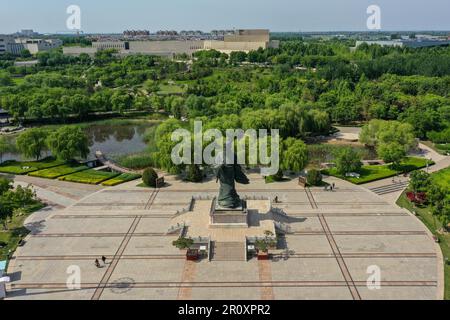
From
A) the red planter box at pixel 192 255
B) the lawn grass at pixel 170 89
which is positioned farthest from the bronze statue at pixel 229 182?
the lawn grass at pixel 170 89

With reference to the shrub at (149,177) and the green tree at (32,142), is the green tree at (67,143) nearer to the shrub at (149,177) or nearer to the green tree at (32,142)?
the green tree at (32,142)

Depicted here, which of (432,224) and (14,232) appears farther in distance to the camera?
(432,224)

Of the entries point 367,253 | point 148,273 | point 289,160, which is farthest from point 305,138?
point 148,273

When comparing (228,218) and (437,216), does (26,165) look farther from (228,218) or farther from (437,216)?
(437,216)

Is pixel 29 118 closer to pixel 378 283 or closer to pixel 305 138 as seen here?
pixel 305 138

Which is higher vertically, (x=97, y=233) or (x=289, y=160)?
(x=289, y=160)

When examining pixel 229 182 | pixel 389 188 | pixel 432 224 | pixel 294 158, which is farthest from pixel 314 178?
pixel 229 182

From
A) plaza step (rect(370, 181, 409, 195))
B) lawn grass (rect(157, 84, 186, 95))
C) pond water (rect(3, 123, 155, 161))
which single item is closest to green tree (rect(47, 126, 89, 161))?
pond water (rect(3, 123, 155, 161))
